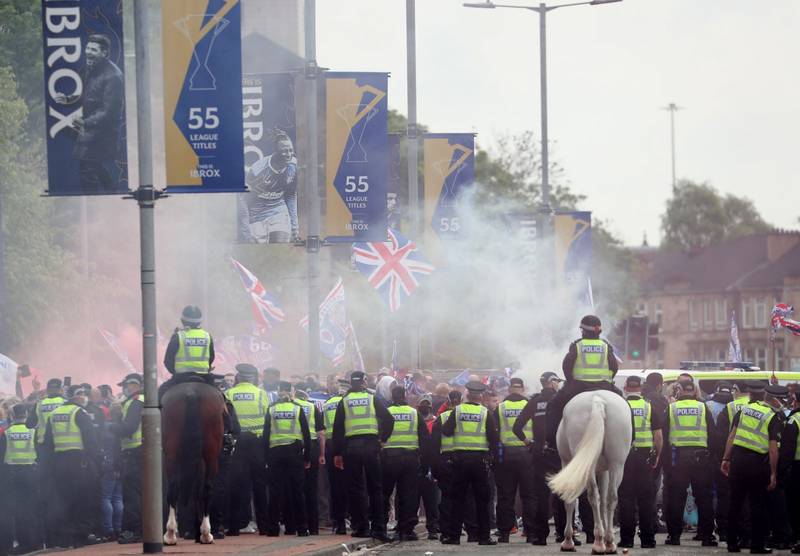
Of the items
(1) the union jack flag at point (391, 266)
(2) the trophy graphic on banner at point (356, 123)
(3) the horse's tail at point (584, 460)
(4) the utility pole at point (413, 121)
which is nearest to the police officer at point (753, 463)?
(3) the horse's tail at point (584, 460)

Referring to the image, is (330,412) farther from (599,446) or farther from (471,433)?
(599,446)

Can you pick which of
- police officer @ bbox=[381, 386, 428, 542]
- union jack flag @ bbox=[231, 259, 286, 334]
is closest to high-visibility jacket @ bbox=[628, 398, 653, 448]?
police officer @ bbox=[381, 386, 428, 542]

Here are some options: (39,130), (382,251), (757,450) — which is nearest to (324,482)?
(757,450)

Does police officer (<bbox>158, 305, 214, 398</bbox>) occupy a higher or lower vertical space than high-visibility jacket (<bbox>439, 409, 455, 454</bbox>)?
higher

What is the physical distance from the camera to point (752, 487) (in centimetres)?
1973

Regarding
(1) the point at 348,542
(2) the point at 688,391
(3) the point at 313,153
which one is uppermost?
(3) the point at 313,153

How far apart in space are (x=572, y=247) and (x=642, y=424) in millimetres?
21979

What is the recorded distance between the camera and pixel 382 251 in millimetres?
33344

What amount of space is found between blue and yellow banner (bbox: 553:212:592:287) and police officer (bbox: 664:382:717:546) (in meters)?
20.5

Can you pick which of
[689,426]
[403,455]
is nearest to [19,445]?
[403,455]

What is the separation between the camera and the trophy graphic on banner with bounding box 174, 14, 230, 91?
17.4 metres

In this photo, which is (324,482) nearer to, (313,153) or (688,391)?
(688,391)

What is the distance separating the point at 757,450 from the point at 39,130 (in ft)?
118

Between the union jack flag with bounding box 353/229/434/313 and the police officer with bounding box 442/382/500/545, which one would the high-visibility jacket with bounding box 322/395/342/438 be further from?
the union jack flag with bounding box 353/229/434/313
